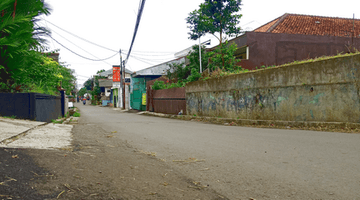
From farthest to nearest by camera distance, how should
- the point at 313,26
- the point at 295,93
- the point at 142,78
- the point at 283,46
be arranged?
the point at 142,78 < the point at 313,26 < the point at 283,46 < the point at 295,93

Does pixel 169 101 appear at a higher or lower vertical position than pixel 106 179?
higher

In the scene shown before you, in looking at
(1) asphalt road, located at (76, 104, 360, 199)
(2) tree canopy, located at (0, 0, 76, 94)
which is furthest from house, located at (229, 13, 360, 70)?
(2) tree canopy, located at (0, 0, 76, 94)

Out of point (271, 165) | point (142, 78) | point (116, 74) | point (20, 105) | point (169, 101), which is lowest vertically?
point (271, 165)

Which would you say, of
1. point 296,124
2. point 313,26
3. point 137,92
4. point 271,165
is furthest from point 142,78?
point 271,165

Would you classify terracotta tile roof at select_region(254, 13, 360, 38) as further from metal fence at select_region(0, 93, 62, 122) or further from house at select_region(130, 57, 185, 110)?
metal fence at select_region(0, 93, 62, 122)

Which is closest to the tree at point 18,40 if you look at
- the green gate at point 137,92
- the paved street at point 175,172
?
the paved street at point 175,172

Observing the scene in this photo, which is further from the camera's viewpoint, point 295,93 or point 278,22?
point 278,22

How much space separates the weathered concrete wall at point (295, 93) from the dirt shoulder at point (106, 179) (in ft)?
24.4

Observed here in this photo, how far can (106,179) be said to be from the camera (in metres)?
3.29

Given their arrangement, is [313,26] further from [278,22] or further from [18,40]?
[18,40]

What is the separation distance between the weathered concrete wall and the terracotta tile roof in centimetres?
1329

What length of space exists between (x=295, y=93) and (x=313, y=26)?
62.6 ft

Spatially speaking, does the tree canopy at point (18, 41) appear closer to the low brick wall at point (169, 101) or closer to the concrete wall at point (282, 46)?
the low brick wall at point (169, 101)

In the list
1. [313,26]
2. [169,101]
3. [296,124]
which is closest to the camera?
[296,124]
